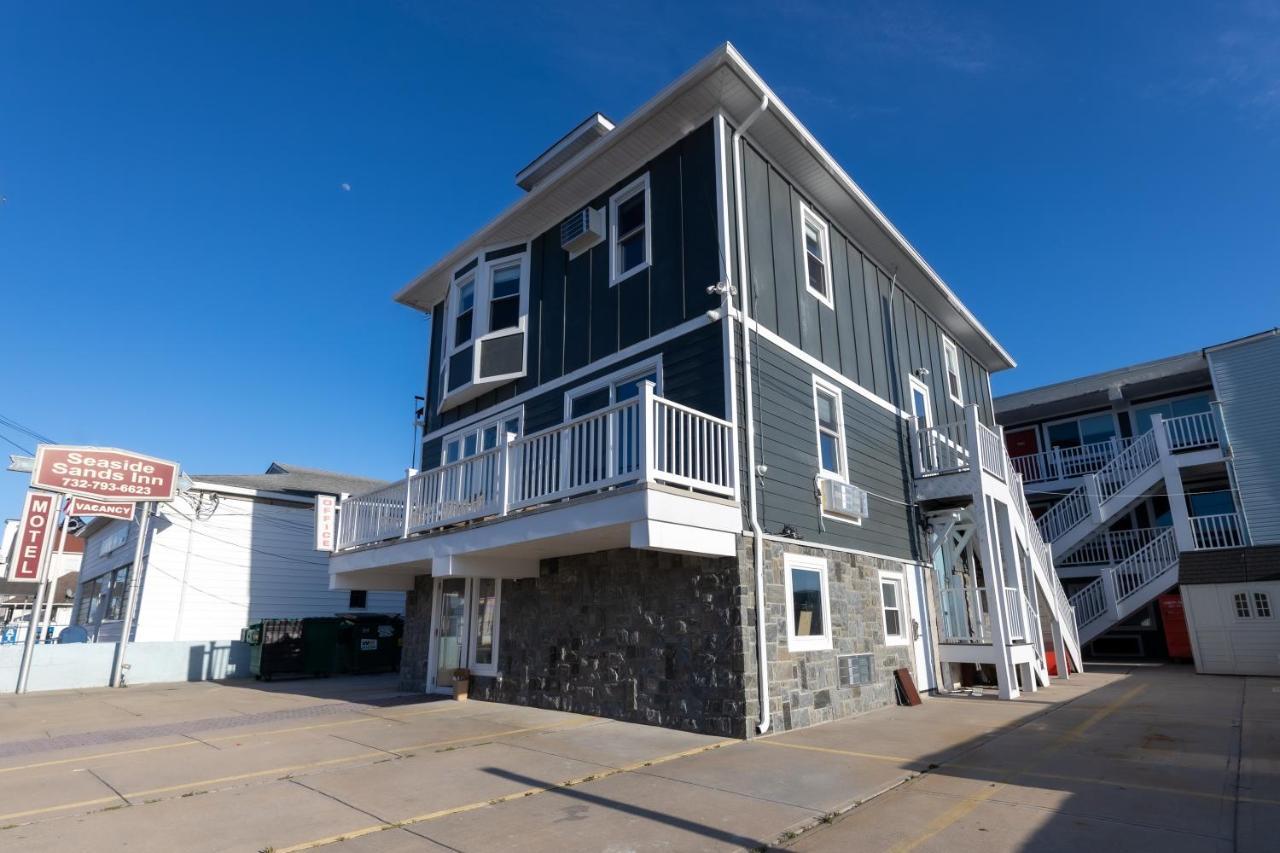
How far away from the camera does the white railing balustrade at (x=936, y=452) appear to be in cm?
1317

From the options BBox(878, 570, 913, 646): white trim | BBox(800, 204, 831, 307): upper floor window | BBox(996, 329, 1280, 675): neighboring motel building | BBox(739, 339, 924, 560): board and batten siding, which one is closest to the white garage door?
BBox(996, 329, 1280, 675): neighboring motel building

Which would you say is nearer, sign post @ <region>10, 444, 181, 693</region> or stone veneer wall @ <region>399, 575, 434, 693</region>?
stone veneer wall @ <region>399, 575, 434, 693</region>

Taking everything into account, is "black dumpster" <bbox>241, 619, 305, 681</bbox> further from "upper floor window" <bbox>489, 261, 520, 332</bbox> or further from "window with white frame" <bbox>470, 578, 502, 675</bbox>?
"upper floor window" <bbox>489, 261, 520, 332</bbox>

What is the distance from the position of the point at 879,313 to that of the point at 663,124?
588cm

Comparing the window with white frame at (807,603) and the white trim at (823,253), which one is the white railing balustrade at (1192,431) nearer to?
the white trim at (823,253)

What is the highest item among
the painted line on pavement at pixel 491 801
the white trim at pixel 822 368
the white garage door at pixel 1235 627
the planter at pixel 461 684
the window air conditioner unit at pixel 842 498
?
the white trim at pixel 822 368

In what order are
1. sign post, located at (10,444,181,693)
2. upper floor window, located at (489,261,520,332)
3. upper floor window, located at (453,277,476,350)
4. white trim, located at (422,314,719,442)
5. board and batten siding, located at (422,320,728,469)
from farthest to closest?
1. sign post, located at (10,444,181,693)
2. upper floor window, located at (453,277,476,350)
3. upper floor window, located at (489,261,520,332)
4. white trim, located at (422,314,719,442)
5. board and batten siding, located at (422,320,728,469)

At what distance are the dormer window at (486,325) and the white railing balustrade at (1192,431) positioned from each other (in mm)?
16951

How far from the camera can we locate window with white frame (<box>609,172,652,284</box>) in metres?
10.8

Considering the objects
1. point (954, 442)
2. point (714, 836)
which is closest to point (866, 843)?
point (714, 836)

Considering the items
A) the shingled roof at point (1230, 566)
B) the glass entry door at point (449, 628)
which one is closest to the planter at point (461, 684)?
the glass entry door at point (449, 628)

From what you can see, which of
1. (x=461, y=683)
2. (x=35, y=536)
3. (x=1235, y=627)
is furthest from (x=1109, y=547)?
(x=35, y=536)

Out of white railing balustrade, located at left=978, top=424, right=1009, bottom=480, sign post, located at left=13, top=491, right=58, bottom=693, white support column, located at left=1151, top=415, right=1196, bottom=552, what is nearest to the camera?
white railing balustrade, located at left=978, top=424, right=1009, bottom=480

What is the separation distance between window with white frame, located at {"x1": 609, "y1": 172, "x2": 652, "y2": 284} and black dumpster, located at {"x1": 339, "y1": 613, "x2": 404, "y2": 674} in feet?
37.9
